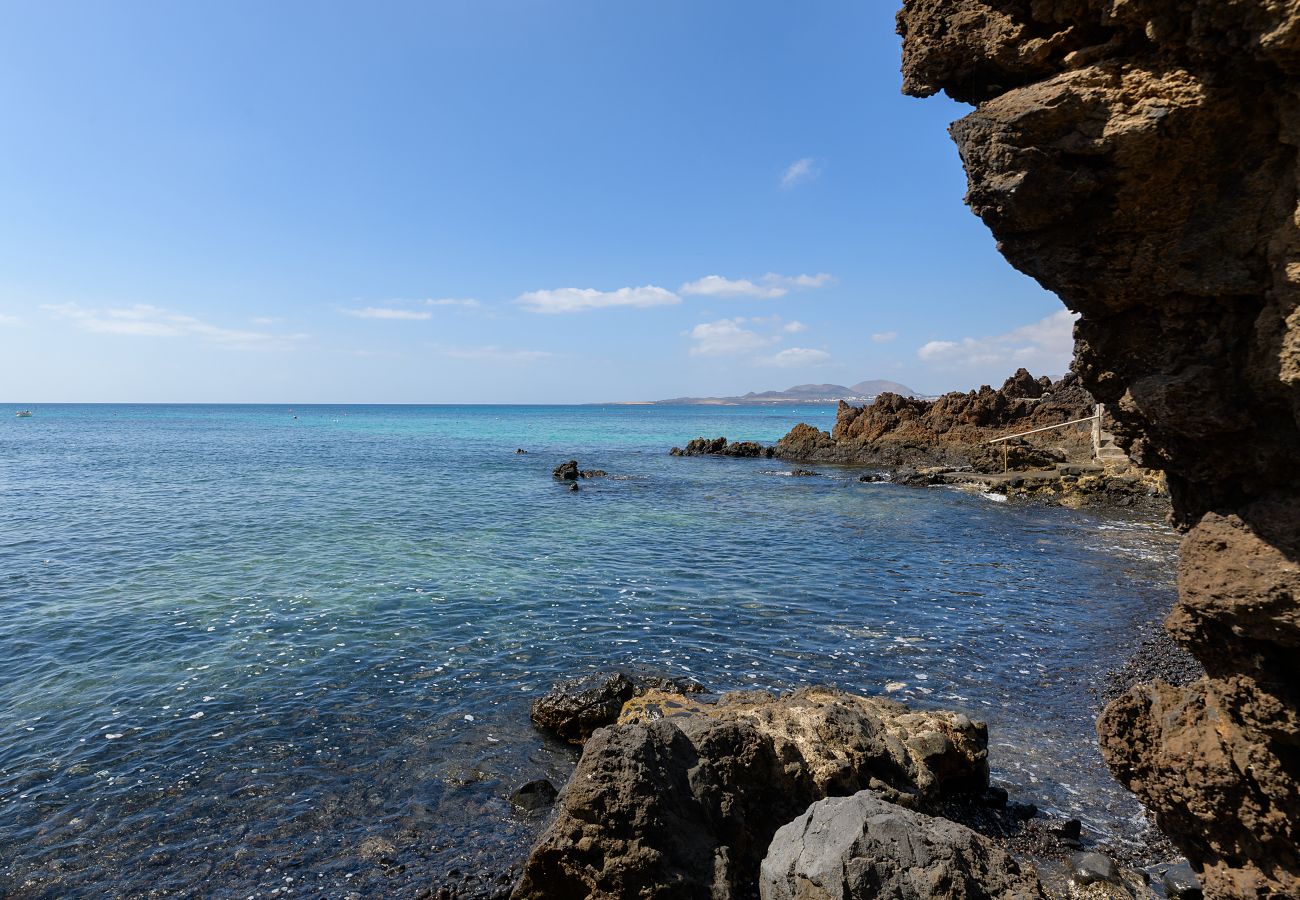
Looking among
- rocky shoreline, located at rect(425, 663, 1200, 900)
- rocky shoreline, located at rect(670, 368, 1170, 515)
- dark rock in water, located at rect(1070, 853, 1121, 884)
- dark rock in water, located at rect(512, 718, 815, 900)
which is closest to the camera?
rocky shoreline, located at rect(425, 663, 1200, 900)

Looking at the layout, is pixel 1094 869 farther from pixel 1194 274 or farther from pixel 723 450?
pixel 723 450

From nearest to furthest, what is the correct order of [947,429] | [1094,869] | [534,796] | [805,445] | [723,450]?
[1094,869] < [534,796] < [947,429] < [805,445] < [723,450]

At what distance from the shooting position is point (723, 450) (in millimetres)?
60812

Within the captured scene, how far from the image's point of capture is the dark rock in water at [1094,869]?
6637 mm

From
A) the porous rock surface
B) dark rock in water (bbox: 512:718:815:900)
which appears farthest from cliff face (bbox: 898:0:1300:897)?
dark rock in water (bbox: 512:718:815:900)

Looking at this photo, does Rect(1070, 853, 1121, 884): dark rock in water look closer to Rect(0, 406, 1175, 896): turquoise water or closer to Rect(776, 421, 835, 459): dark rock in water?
Rect(0, 406, 1175, 896): turquoise water

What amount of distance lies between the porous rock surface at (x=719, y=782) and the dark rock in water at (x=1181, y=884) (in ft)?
6.19

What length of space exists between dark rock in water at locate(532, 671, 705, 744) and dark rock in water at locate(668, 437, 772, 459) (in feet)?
158

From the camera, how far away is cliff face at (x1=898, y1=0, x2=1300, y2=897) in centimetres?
434

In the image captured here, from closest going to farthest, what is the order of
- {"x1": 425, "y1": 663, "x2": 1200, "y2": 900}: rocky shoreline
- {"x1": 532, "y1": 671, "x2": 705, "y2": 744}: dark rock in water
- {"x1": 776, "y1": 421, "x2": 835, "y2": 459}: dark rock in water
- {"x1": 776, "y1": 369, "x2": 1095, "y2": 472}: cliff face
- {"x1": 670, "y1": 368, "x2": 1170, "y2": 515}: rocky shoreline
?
{"x1": 425, "y1": 663, "x2": 1200, "y2": 900}: rocky shoreline < {"x1": 532, "y1": 671, "x2": 705, "y2": 744}: dark rock in water < {"x1": 670, "y1": 368, "x2": 1170, "y2": 515}: rocky shoreline < {"x1": 776, "y1": 369, "x2": 1095, "y2": 472}: cliff face < {"x1": 776, "y1": 421, "x2": 835, "y2": 459}: dark rock in water

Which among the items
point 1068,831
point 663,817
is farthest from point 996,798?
point 663,817

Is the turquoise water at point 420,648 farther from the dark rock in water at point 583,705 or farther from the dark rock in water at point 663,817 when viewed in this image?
the dark rock in water at point 663,817

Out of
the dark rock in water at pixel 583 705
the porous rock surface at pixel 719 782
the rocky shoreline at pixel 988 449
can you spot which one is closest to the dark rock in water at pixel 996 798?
the porous rock surface at pixel 719 782

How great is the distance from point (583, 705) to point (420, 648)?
5009 mm
